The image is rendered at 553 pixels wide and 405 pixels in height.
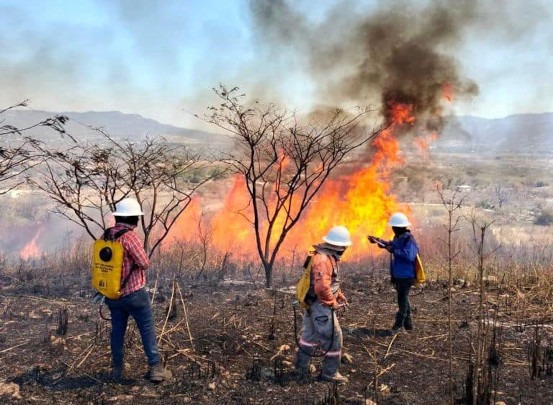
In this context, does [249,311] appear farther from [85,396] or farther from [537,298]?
[537,298]

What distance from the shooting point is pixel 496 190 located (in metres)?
32.7

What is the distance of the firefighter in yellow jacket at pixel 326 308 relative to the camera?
16.2 ft

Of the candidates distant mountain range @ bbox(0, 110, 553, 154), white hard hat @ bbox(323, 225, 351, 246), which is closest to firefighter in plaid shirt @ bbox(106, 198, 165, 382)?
white hard hat @ bbox(323, 225, 351, 246)

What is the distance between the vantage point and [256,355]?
5871 mm

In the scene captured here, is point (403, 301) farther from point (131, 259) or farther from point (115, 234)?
point (115, 234)

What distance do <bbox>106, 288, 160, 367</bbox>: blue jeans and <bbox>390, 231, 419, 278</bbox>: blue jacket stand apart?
11.5 feet

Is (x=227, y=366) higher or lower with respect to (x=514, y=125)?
lower

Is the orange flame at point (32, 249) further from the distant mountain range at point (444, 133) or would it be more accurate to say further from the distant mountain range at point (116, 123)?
the distant mountain range at point (116, 123)

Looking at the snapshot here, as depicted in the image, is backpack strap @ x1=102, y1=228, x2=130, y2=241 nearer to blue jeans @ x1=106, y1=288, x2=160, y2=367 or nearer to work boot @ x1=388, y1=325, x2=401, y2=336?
blue jeans @ x1=106, y1=288, x2=160, y2=367

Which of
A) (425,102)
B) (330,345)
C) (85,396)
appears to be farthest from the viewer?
(425,102)

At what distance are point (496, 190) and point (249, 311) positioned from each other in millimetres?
29753

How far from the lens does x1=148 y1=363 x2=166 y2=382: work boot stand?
4.96 m

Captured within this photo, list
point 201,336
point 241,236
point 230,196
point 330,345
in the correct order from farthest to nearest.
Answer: point 230,196, point 241,236, point 201,336, point 330,345

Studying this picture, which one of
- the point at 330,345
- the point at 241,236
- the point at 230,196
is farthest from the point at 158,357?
the point at 230,196
